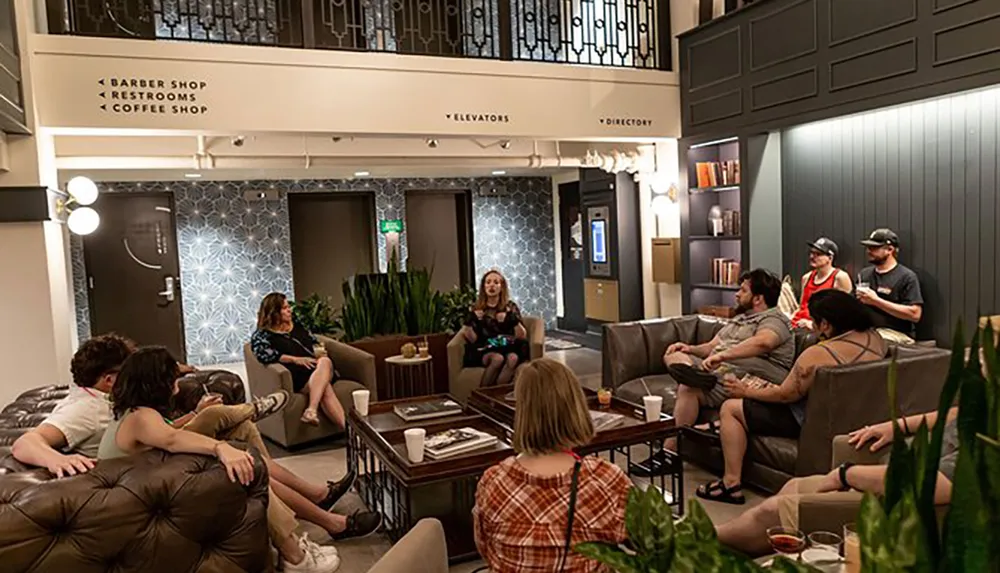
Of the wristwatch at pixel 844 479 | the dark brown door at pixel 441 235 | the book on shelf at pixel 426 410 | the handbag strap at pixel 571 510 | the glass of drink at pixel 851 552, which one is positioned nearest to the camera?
the glass of drink at pixel 851 552

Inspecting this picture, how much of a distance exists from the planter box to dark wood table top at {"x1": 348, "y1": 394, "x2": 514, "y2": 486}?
1439mm

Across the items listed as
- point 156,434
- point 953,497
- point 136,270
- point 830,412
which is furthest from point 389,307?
point 953,497

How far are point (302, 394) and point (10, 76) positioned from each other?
2.48 m

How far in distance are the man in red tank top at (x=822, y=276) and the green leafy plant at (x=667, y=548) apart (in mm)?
4643

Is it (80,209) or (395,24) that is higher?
(395,24)

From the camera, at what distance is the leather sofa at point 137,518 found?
205 centimetres

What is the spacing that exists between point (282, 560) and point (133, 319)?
651 centimetres

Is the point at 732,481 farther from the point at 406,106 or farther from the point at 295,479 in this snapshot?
the point at 406,106

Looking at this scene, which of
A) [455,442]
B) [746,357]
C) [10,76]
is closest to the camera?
[455,442]

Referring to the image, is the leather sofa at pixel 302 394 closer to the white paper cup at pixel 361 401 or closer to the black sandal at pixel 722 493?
the white paper cup at pixel 361 401

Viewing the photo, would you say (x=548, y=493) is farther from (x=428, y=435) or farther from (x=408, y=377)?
(x=408, y=377)

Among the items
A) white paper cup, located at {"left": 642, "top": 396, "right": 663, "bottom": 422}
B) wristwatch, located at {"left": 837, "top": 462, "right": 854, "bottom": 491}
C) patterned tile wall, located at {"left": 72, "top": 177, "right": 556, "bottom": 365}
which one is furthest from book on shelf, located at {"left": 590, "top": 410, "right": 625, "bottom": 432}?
patterned tile wall, located at {"left": 72, "top": 177, "right": 556, "bottom": 365}

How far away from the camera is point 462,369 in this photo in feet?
17.2

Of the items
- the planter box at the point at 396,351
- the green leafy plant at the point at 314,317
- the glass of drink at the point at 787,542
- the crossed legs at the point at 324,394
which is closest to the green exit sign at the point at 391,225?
the green leafy plant at the point at 314,317
